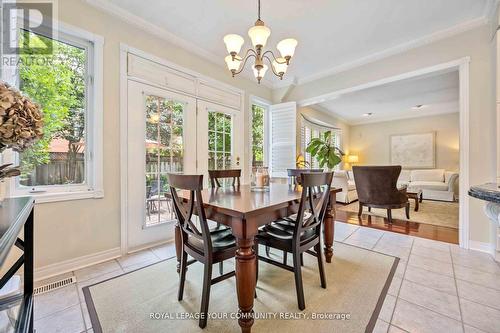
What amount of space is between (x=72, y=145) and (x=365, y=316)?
9.60ft

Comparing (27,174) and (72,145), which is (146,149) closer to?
(72,145)

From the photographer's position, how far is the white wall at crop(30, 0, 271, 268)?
1.92 meters

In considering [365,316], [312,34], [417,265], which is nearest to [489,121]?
[417,265]

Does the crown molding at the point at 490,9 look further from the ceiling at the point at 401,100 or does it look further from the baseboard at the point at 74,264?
the baseboard at the point at 74,264

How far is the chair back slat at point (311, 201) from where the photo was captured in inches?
57.1

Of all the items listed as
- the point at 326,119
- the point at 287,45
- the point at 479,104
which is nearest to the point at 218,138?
the point at 287,45

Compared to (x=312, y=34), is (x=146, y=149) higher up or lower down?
lower down

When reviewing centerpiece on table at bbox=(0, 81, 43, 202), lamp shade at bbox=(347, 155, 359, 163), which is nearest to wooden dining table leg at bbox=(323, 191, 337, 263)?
centerpiece on table at bbox=(0, 81, 43, 202)

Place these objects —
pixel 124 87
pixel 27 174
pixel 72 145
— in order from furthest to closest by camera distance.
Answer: pixel 124 87 < pixel 72 145 < pixel 27 174

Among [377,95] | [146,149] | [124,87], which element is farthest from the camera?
[377,95]

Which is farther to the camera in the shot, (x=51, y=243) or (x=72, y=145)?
(x=72, y=145)

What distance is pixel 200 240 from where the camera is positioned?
1.51 metres

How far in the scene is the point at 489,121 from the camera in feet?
7.84
